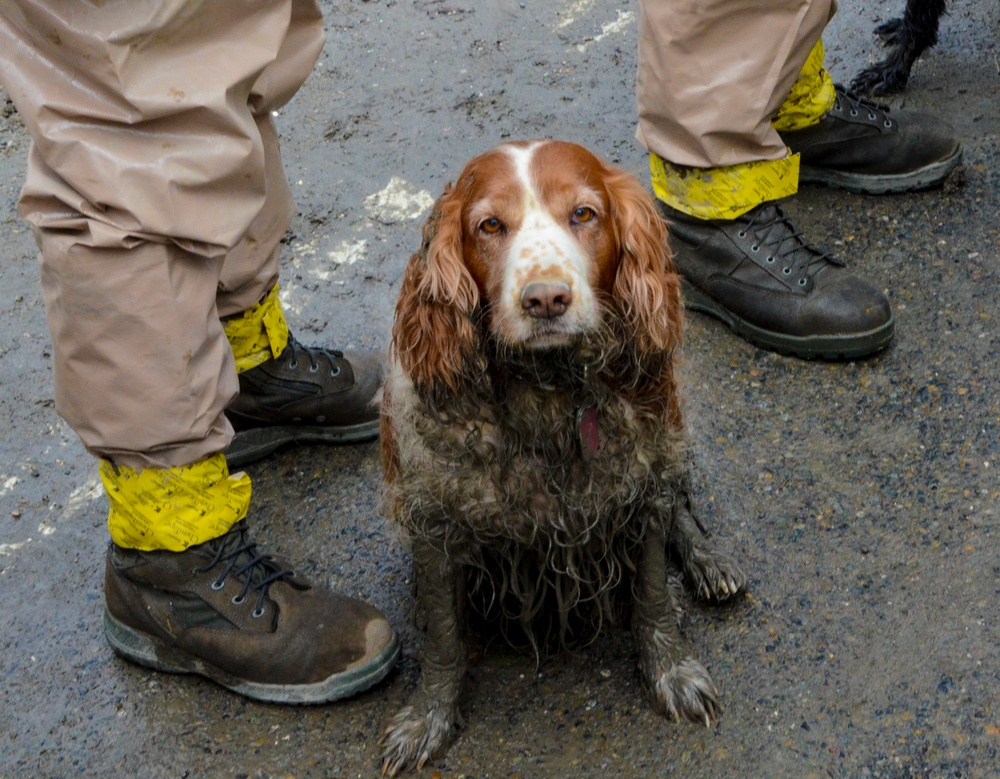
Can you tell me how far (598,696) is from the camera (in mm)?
2445

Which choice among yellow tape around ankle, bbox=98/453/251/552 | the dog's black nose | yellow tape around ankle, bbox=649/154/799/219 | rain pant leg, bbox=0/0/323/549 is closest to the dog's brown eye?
the dog's black nose

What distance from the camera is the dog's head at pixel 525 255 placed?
6.90 feet

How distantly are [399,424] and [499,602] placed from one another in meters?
0.52

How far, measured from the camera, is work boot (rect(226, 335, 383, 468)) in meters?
3.08

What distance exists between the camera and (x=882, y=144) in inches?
147

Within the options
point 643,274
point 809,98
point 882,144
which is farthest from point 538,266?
point 882,144

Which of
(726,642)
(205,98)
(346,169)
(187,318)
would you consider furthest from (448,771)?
(346,169)

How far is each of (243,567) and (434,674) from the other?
0.52 meters

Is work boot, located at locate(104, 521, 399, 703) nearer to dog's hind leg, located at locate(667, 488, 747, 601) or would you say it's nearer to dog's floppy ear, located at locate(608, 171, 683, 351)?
dog's hind leg, located at locate(667, 488, 747, 601)

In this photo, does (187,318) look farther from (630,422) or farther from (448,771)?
(448,771)

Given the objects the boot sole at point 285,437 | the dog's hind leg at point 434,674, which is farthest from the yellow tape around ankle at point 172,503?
the boot sole at point 285,437

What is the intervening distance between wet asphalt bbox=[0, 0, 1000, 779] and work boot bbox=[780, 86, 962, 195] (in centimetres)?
8

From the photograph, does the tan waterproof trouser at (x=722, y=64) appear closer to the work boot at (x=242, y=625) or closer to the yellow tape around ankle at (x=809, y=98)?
the yellow tape around ankle at (x=809, y=98)

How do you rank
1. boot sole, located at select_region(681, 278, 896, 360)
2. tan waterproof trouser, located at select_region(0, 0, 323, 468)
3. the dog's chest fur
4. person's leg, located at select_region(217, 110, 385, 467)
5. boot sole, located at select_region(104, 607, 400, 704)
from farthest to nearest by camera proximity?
boot sole, located at select_region(681, 278, 896, 360)
person's leg, located at select_region(217, 110, 385, 467)
boot sole, located at select_region(104, 607, 400, 704)
the dog's chest fur
tan waterproof trouser, located at select_region(0, 0, 323, 468)
